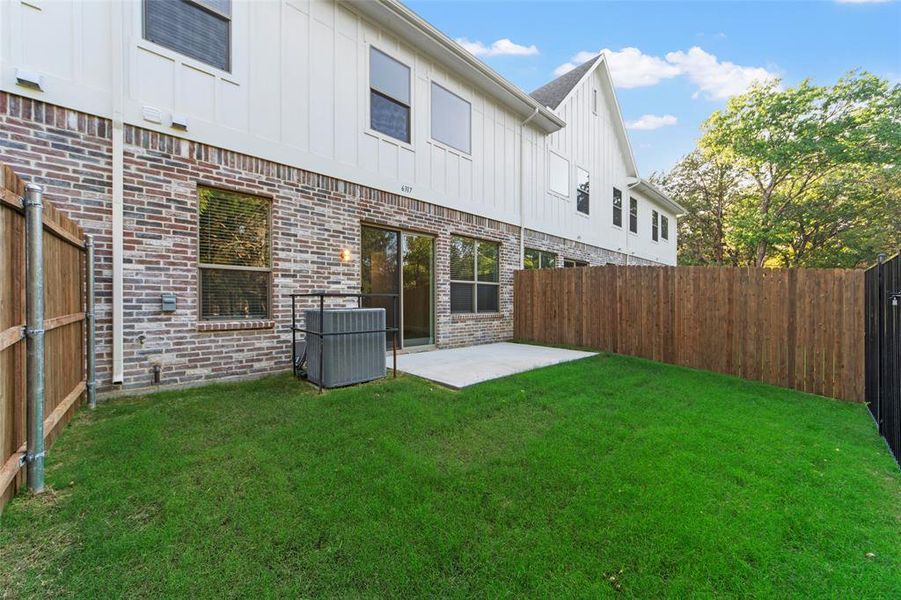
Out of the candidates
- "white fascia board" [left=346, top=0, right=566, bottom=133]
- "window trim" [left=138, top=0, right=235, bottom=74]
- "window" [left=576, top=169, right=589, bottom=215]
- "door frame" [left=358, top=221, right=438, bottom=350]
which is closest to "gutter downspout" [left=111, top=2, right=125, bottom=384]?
"window trim" [left=138, top=0, right=235, bottom=74]

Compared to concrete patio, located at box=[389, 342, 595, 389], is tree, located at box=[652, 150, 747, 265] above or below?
above

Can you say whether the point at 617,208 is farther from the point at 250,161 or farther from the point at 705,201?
the point at 250,161

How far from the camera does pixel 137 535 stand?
1933 mm

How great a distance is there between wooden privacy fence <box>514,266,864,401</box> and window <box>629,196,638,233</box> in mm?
8829

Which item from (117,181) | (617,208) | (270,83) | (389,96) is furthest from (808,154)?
(117,181)

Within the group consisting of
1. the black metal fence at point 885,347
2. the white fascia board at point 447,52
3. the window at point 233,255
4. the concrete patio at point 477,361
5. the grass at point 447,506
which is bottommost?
the grass at point 447,506

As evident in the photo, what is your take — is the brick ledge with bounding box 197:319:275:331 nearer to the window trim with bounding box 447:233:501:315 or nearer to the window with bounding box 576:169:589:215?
the window trim with bounding box 447:233:501:315

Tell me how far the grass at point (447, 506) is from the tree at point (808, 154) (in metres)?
18.7

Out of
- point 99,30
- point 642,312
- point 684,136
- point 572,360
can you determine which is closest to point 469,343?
point 572,360

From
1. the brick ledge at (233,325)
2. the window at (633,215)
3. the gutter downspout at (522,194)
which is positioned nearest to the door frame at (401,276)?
the brick ledge at (233,325)

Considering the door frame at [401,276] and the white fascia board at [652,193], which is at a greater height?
the white fascia board at [652,193]

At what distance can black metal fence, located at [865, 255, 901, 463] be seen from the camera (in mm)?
3416

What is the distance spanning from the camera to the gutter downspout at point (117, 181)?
162 inches

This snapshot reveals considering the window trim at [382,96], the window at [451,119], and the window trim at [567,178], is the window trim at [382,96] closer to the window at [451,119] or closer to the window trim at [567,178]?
the window at [451,119]
